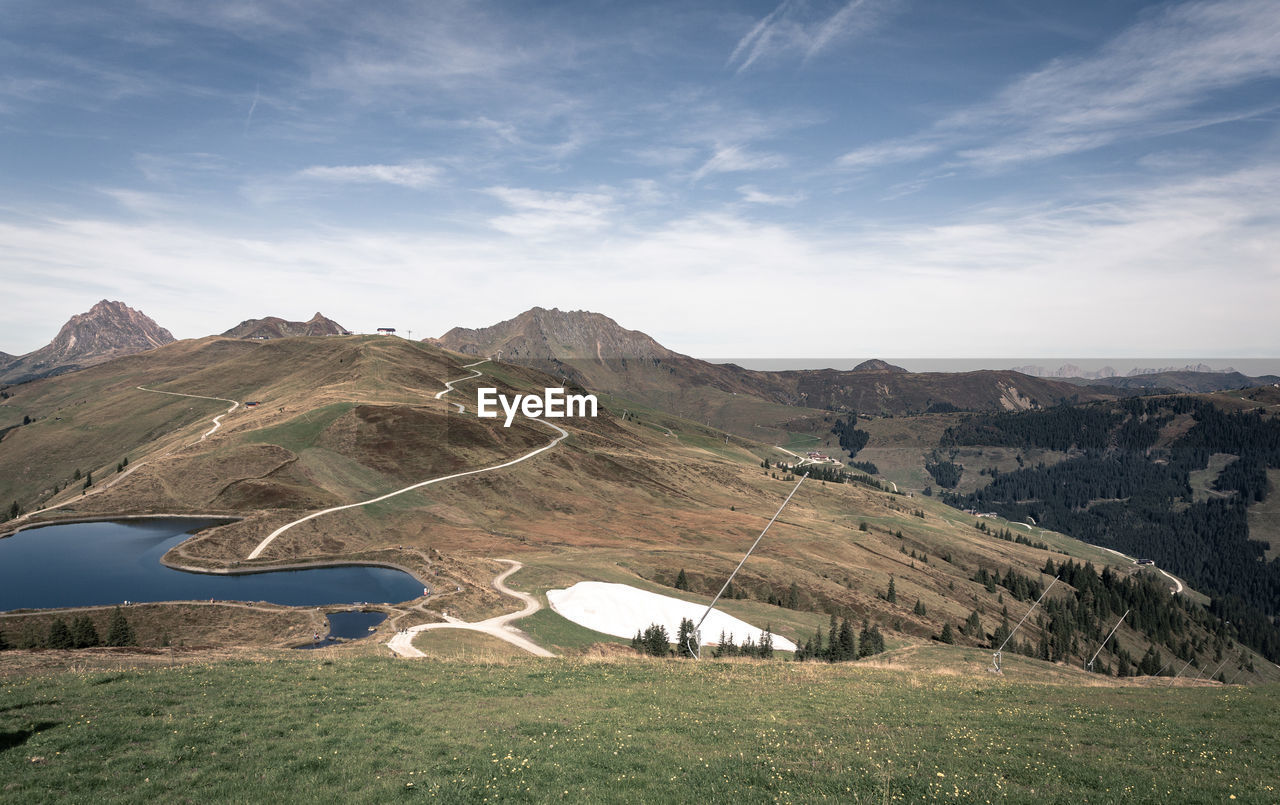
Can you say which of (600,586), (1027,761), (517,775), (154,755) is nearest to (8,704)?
(154,755)

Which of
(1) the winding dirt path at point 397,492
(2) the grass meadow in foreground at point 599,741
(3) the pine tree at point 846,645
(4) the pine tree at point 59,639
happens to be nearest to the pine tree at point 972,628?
(3) the pine tree at point 846,645

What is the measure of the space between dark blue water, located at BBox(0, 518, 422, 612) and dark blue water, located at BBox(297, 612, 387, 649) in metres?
8.26

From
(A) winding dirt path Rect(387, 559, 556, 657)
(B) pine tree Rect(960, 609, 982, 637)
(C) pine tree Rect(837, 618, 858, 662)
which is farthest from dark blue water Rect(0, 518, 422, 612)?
(B) pine tree Rect(960, 609, 982, 637)

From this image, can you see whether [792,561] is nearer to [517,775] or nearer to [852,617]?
[852,617]

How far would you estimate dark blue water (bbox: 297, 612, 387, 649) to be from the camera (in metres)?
56.7

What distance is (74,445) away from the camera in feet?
627

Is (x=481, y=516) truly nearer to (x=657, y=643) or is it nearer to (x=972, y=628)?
(x=657, y=643)

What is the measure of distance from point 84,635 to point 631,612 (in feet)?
162

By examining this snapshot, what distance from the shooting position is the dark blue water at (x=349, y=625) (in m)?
56.7

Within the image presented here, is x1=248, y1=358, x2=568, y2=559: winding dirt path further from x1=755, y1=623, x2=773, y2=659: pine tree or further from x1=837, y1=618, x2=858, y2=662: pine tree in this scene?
x1=837, y1=618, x2=858, y2=662: pine tree

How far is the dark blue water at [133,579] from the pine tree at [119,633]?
1866cm

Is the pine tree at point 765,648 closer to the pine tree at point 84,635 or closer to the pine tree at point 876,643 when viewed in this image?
the pine tree at point 876,643

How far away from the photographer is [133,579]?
266 feet

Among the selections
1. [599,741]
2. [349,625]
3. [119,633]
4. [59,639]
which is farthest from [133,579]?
[599,741]
